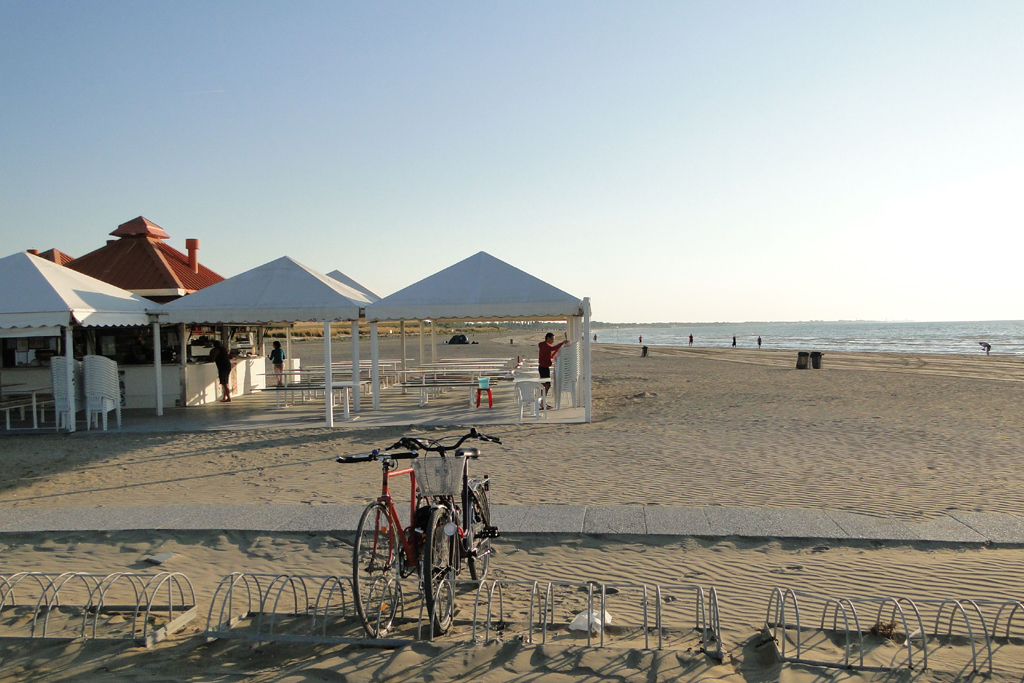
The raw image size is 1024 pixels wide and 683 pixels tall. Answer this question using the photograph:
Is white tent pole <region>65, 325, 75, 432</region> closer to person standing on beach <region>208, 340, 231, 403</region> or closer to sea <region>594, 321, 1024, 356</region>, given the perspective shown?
person standing on beach <region>208, 340, 231, 403</region>

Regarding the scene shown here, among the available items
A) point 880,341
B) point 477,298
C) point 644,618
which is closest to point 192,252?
point 477,298

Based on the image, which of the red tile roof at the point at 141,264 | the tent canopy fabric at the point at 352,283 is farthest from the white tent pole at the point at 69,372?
the tent canopy fabric at the point at 352,283

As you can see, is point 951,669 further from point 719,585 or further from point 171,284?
point 171,284

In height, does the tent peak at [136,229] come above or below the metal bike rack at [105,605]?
above

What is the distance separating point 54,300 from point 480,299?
7.40 m

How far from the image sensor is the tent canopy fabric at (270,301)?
1332 centimetres

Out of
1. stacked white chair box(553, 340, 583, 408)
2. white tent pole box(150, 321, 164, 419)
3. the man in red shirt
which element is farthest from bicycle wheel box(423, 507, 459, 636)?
white tent pole box(150, 321, 164, 419)

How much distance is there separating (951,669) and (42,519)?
7.44 meters

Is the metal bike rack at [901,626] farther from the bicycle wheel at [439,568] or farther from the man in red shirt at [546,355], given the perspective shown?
the man in red shirt at [546,355]

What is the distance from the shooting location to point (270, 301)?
1353cm

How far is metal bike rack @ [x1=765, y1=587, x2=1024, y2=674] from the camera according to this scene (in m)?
3.60

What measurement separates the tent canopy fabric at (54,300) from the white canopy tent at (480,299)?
4662 mm

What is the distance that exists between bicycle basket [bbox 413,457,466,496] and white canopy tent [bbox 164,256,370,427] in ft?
29.8

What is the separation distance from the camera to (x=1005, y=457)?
933 centimetres
